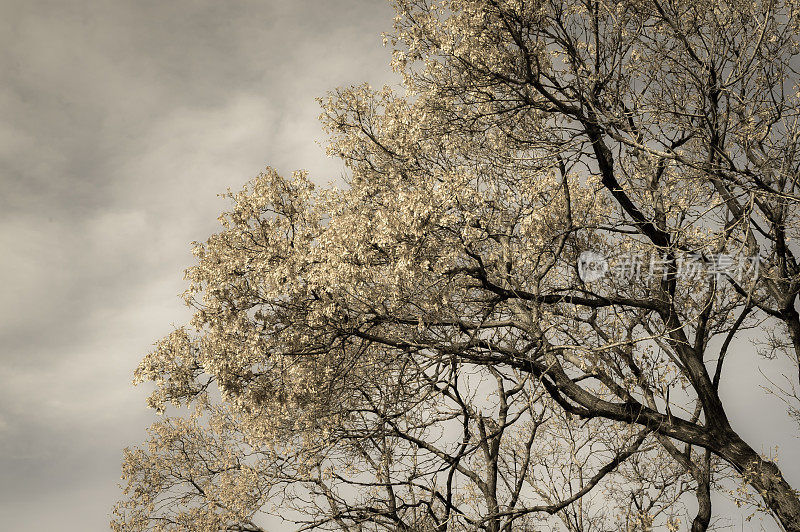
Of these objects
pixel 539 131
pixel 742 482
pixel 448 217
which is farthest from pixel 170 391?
pixel 742 482

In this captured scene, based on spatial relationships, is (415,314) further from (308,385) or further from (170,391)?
(170,391)

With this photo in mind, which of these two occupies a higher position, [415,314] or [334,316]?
[415,314]

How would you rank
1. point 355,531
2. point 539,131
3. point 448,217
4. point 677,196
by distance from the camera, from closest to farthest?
1. point 448,217
2. point 539,131
3. point 677,196
4. point 355,531

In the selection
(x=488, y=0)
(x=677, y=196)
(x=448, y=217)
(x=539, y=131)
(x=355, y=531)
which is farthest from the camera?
(x=355, y=531)

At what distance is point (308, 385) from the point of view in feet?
33.6

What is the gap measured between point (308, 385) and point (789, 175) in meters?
10.1

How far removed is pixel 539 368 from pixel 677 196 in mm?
4959

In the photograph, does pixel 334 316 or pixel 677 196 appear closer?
pixel 334 316

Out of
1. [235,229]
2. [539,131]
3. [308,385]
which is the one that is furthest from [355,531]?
[539,131]

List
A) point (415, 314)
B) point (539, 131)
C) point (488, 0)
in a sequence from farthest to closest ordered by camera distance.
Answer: point (539, 131)
point (415, 314)
point (488, 0)

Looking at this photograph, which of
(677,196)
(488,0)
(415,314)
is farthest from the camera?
(677,196)

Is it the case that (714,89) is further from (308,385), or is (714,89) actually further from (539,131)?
(308,385)

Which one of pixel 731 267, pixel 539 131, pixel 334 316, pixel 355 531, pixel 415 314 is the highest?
pixel 539 131

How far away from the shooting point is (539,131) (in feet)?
38.0
